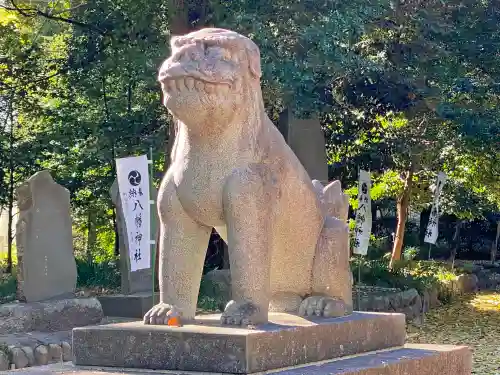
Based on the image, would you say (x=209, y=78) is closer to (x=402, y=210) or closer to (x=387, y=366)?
(x=387, y=366)

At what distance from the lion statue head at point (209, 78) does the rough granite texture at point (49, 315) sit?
5.57 metres

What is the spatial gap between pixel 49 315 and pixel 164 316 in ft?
18.1

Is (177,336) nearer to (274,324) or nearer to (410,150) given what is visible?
(274,324)

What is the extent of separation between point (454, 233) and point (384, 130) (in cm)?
795

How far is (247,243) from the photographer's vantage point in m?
3.88

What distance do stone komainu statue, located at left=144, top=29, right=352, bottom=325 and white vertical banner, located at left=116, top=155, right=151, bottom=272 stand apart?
5281 millimetres

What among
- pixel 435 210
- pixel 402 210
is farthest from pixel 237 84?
pixel 402 210

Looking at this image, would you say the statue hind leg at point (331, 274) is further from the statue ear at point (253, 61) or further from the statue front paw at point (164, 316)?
the statue ear at point (253, 61)

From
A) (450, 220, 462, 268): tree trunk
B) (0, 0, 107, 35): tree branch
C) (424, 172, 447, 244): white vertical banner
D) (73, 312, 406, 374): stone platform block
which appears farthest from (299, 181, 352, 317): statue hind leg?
(450, 220, 462, 268): tree trunk

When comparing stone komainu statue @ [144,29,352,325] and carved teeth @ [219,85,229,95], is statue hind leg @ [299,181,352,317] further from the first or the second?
carved teeth @ [219,85,229,95]

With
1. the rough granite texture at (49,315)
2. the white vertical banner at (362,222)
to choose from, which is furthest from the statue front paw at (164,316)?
the white vertical banner at (362,222)

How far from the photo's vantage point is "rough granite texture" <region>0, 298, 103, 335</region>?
29.0ft

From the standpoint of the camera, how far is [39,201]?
31.5 ft

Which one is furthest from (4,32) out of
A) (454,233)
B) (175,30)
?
(454,233)
